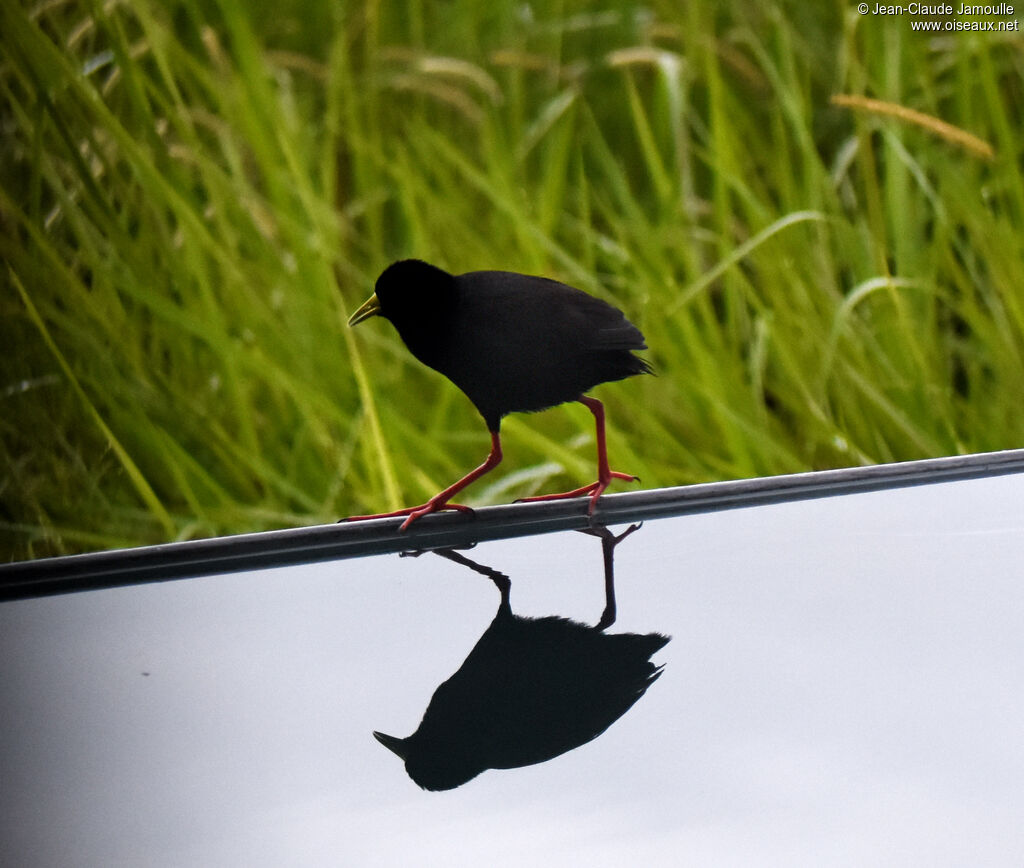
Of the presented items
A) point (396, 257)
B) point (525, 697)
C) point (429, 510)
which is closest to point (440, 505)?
point (429, 510)

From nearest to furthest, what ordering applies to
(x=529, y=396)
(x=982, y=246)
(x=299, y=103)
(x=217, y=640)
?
(x=217, y=640)
(x=529, y=396)
(x=982, y=246)
(x=299, y=103)

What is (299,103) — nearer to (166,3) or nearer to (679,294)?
(166,3)

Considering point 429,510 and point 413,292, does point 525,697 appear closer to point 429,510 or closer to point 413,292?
point 429,510

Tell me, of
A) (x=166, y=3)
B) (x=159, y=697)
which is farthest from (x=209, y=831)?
(x=166, y=3)

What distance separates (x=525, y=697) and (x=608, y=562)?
0.47 ft

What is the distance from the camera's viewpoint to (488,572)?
542 millimetres

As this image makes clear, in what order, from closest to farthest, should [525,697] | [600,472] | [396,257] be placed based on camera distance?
[525,697], [600,472], [396,257]

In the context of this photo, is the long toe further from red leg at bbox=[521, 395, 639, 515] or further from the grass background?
the grass background

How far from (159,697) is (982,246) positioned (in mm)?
1068

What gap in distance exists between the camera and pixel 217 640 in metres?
0.47

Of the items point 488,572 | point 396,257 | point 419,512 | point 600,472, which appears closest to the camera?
point 488,572

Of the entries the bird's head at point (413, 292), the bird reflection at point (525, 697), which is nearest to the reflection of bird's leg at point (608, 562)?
the bird reflection at point (525, 697)

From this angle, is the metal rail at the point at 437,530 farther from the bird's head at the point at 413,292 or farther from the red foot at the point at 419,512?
the bird's head at the point at 413,292

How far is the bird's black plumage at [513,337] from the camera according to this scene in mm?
729
